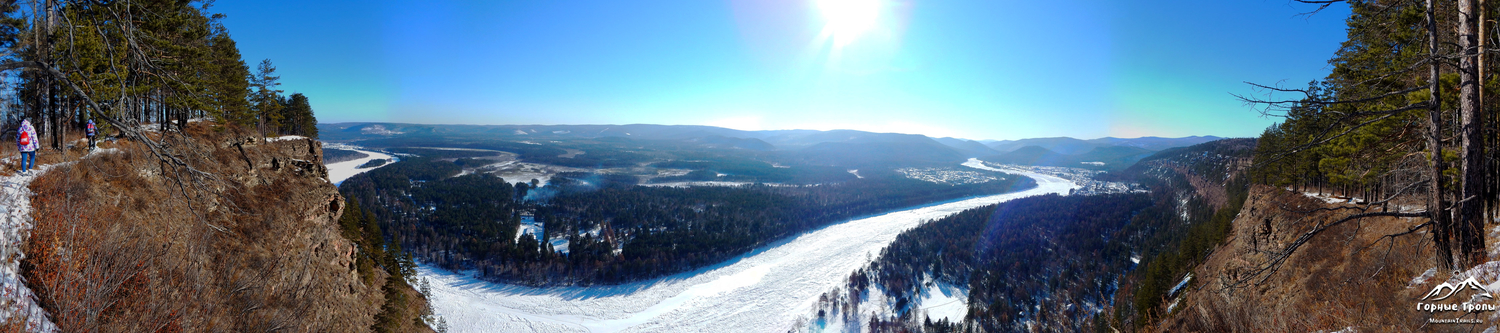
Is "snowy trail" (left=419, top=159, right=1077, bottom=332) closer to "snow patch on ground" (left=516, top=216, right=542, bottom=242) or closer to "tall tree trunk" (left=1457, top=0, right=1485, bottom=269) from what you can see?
"snow patch on ground" (left=516, top=216, right=542, bottom=242)

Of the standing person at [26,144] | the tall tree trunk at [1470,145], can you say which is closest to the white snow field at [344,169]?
the standing person at [26,144]

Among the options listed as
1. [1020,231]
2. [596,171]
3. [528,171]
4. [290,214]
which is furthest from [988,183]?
[290,214]

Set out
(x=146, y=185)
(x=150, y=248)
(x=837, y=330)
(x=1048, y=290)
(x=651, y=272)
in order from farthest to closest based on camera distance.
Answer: (x=651, y=272) < (x=1048, y=290) < (x=837, y=330) < (x=146, y=185) < (x=150, y=248)

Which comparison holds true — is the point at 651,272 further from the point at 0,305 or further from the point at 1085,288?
the point at 0,305

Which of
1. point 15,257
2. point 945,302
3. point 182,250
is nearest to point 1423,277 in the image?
point 15,257

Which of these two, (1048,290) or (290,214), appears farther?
(1048,290)

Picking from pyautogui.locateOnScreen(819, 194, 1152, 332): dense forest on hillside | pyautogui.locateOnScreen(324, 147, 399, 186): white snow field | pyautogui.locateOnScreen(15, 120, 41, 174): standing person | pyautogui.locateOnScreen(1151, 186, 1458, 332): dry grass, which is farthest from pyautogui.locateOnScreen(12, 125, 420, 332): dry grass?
Result: pyautogui.locateOnScreen(324, 147, 399, 186): white snow field
